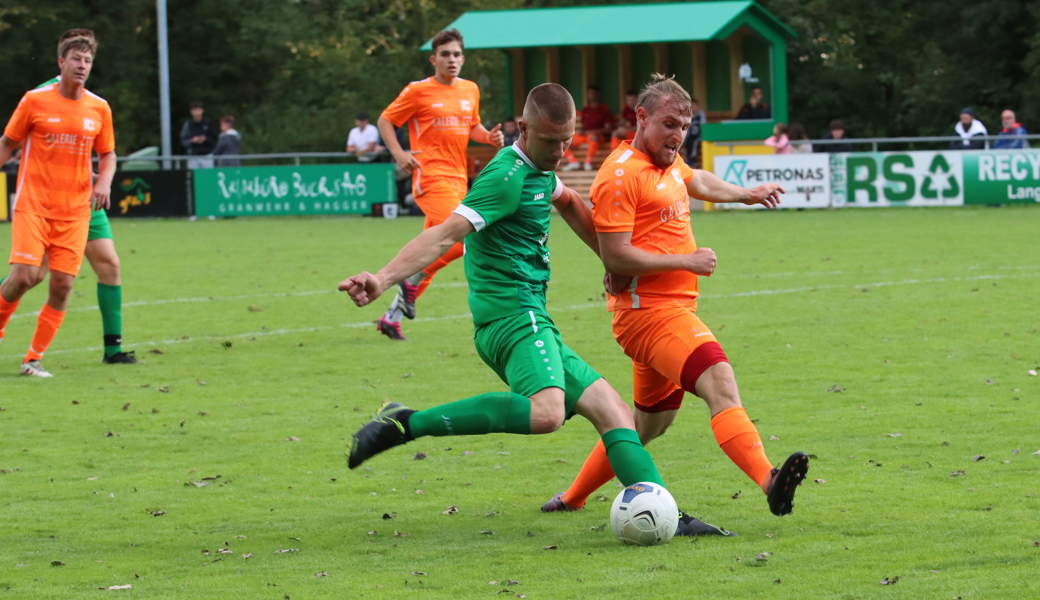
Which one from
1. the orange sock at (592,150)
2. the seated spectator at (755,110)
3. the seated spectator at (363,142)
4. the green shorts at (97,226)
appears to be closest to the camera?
the green shorts at (97,226)

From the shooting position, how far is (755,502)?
17.9 feet

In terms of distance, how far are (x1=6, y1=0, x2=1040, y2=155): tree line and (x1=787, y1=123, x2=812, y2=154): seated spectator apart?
14519mm

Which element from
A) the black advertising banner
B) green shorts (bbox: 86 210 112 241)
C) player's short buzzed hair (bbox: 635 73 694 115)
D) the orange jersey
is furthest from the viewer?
the black advertising banner

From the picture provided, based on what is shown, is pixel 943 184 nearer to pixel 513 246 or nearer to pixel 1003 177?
pixel 1003 177

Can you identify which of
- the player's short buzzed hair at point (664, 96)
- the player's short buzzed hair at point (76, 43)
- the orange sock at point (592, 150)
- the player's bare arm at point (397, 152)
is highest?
the orange sock at point (592, 150)

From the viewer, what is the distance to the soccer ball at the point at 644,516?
478 cm

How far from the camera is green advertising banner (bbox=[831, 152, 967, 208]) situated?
23.2 meters

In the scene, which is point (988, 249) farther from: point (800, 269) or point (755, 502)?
point (755, 502)

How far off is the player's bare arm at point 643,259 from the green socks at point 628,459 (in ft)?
2.07

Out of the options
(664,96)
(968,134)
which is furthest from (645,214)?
(968,134)

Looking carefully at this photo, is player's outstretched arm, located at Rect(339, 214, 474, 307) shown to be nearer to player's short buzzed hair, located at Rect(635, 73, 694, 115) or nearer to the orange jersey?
player's short buzzed hair, located at Rect(635, 73, 694, 115)

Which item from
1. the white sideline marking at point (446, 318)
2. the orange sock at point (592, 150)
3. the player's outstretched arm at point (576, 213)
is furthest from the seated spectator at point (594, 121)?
the player's outstretched arm at point (576, 213)

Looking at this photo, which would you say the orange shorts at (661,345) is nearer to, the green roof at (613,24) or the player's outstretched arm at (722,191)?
the player's outstretched arm at (722,191)

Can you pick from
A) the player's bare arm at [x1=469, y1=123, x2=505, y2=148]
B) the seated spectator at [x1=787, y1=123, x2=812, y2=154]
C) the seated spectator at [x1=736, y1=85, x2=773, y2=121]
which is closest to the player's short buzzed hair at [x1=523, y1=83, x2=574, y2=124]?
the player's bare arm at [x1=469, y1=123, x2=505, y2=148]
